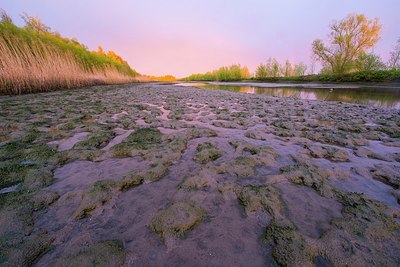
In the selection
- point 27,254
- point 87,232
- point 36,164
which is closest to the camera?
point 27,254

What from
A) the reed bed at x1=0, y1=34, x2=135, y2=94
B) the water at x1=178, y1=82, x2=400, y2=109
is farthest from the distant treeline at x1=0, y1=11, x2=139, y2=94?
the water at x1=178, y1=82, x2=400, y2=109

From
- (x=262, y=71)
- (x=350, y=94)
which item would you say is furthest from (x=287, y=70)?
(x=350, y=94)

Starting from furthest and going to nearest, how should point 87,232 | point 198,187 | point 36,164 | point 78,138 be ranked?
point 78,138 → point 36,164 → point 198,187 → point 87,232

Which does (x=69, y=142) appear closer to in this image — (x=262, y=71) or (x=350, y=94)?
(x=350, y=94)

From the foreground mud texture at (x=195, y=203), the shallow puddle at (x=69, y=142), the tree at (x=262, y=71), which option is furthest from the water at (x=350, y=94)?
the tree at (x=262, y=71)

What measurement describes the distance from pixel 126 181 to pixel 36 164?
100cm

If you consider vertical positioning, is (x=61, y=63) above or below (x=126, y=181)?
above

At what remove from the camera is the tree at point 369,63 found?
2481 centimetres

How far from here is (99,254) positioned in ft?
2.65

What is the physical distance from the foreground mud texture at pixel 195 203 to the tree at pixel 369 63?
107 ft

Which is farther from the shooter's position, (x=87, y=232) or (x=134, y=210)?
(x=134, y=210)

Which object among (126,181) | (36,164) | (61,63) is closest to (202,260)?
(126,181)

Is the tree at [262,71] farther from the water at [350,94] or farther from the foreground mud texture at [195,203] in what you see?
the foreground mud texture at [195,203]

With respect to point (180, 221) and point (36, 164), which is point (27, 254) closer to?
point (180, 221)
